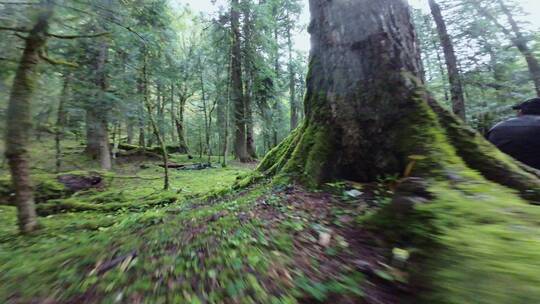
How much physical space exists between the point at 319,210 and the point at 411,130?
67.1 inches

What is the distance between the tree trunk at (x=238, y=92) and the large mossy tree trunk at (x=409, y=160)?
12.5 metres

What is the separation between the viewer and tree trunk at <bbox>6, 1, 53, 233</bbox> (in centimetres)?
392

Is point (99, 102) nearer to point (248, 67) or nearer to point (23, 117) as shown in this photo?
point (23, 117)

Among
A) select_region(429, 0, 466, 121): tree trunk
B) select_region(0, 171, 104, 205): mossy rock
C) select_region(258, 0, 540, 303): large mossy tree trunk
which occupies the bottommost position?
select_region(0, 171, 104, 205): mossy rock

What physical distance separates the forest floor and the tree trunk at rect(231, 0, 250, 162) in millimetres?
14198

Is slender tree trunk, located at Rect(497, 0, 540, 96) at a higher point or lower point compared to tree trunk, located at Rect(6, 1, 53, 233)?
higher

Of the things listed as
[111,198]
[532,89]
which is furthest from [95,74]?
[532,89]

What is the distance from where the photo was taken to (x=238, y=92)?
1872cm

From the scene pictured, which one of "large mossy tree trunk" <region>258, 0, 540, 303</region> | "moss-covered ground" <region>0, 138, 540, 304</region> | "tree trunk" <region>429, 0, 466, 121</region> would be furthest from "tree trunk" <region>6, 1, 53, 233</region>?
"tree trunk" <region>429, 0, 466, 121</region>

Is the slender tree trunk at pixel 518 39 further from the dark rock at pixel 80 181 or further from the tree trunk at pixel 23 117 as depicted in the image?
the dark rock at pixel 80 181

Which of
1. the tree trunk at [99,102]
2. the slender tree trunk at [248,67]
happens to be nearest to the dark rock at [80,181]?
the tree trunk at [99,102]

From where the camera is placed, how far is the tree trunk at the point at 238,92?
16.9 m

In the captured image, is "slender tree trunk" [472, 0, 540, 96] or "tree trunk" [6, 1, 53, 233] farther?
"slender tree trunk" [472, 0, 540, 96]

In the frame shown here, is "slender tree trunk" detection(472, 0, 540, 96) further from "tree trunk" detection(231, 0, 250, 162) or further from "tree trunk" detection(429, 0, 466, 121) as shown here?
"tree trunk" detection(231, 0, 250, 162)
